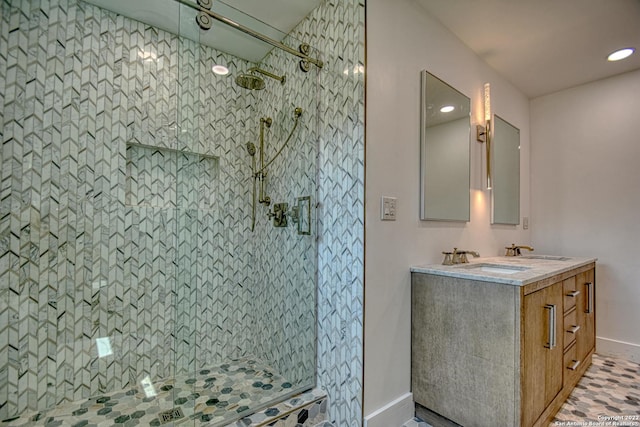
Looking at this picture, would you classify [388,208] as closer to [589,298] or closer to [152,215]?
[152,215]

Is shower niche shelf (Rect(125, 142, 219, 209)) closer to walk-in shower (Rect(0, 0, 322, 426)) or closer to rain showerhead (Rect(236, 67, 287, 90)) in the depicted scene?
walk-in shower (Rect(0, 0, 322, 426))

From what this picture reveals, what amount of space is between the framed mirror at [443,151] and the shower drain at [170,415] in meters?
1.79

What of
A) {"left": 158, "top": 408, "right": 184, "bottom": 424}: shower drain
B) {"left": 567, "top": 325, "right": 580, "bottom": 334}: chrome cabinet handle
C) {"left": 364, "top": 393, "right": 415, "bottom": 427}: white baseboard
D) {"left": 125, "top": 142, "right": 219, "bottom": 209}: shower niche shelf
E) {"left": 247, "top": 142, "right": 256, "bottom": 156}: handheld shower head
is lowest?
{"left": 158, "top": 408, "right": 184, "bottom": 424}: shower drain

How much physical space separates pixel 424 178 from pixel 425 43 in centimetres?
86

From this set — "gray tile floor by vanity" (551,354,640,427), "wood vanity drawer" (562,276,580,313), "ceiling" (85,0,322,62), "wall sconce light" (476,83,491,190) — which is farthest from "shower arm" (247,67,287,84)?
"gray tile floor by vanity" (551,354,640,427)

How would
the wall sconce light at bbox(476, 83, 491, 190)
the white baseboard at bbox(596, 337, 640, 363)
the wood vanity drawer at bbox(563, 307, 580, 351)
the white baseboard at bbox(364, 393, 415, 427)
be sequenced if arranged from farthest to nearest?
the white baseboard at bbox(596, 337, 640, 363) < the wall sconce light at bbox(476, 83, 491, 190) < the wood vanity drawer at bbox(563, 307, 580, 351) < the white baseboard at bbox(364, 393, 415, 427)

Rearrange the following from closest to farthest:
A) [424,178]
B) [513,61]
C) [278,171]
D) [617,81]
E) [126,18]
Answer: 1. [424,178]
2. [126,18]
3. [278,171]
4. [513,61]
5. [617,81]

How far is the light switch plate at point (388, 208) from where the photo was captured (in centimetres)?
163

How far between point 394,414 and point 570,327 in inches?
48.7

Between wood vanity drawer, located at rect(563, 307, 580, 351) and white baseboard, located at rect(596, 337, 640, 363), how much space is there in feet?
3.53

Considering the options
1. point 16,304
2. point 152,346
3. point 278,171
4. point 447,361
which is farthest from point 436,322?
point 16,304

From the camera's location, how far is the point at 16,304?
65.4 inches

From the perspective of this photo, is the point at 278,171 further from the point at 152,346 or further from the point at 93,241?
the point at 152,346

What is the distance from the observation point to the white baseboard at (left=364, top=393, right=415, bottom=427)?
5.04ft
